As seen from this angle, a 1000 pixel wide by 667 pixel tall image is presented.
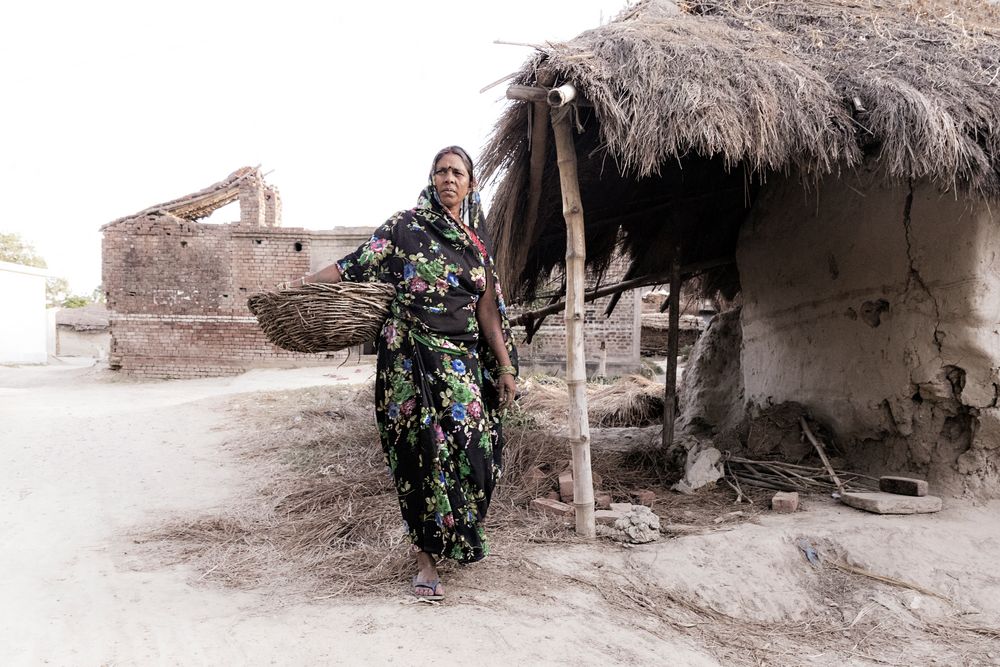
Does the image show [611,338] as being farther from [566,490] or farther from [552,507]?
Result: [552,507]

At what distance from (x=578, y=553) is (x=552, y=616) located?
64cm

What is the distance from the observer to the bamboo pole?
319 cm

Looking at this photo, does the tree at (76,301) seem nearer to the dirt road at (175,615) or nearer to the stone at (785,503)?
the dirt road at (175,615)

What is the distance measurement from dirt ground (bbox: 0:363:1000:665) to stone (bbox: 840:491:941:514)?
5cm

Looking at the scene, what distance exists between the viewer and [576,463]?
3.21 m

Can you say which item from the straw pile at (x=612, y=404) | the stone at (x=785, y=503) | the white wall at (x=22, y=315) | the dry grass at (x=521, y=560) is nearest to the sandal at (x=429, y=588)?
the dry grass at (x=521, y=560)

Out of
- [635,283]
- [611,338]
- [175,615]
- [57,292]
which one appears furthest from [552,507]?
[57,292]

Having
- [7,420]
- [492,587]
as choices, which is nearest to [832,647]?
[492,587]

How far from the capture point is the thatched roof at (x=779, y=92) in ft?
10.2

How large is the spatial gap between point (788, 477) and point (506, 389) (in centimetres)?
226

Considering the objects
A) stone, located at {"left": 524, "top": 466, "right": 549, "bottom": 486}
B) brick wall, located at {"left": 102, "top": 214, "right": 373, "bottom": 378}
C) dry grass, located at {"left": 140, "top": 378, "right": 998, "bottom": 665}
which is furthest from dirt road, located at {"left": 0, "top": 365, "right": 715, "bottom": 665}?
brick wall, located at {"left": 102, "top": 214, "right": 373, "bottom": 378}

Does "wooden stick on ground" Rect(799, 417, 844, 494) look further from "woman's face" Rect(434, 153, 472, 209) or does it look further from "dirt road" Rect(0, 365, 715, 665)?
"woman's face" Rect(434, 153, 472, 209)

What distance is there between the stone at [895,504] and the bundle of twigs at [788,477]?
34 centimetres


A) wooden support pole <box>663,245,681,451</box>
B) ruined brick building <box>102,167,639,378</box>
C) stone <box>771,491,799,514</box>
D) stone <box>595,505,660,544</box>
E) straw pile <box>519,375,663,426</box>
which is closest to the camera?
stone <box>595,505,660,544</box>
